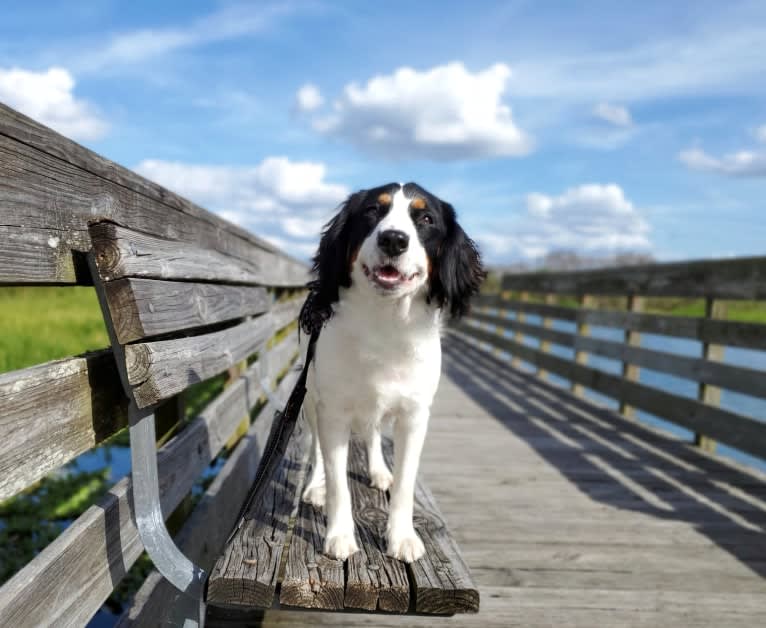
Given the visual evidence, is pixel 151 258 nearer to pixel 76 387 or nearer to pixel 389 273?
pixel 76 387

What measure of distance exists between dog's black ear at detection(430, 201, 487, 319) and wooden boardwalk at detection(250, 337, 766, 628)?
1135 mm

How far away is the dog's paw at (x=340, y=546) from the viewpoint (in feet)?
5.83

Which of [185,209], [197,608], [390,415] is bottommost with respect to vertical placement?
[197,608]

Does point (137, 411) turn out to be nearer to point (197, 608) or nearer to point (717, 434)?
point (197, 608)

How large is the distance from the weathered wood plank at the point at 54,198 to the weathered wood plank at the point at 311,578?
2.81 ft

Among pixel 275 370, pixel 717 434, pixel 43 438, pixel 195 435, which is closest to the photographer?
pixel 43 438

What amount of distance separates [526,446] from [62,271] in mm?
4240

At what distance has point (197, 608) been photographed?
157cm

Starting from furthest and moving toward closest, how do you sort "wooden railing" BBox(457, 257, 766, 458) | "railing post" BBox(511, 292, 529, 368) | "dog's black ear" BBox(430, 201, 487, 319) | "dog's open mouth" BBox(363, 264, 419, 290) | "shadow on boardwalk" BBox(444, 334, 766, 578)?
A: "railing post" BBox(511, 292, 529, 368), "wooden railing" BBox(457, 257, 766, 458), "shadow on boardwalk" BBox(444, 334, 766, 578), "dog's black ear" BBox(430, 201, 487, 319), "dog's open mouth" BBox(363, 264, 419, 290)

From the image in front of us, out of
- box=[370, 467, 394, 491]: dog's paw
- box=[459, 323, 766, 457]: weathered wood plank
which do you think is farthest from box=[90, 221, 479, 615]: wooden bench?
box=[459, 323, 766, 457]: weathered wood plank

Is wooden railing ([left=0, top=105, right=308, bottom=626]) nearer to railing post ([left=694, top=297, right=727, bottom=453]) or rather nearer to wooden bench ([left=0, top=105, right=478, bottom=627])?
wooden bench ([left=0, top=105, right=478, bottom=627])

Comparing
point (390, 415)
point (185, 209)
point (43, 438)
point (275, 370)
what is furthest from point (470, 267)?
point (275, 370)

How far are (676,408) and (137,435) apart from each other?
4420 millimetres

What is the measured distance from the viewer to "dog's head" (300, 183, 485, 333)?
6.06ft
